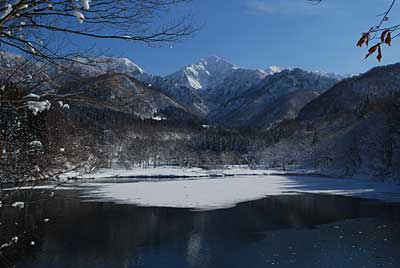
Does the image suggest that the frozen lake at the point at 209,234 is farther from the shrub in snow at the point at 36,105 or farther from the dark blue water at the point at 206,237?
the shrub in snow at the point at 36,105

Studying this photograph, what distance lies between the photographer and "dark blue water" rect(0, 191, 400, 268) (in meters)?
12.8

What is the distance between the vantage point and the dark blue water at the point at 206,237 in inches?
504

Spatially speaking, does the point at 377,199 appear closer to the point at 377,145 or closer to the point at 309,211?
the point at 309,211

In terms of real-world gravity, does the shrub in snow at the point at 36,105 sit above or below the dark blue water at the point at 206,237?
above

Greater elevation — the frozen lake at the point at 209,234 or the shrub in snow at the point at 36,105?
the shrub in snow at the point at 36,105

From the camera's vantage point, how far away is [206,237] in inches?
638

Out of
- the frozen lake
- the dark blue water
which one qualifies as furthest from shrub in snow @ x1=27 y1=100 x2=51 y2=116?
the dark blue water

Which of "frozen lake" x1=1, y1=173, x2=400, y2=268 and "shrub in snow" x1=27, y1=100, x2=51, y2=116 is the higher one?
"shrub in snow" x1=27, y1=100, x2=51, y2=116

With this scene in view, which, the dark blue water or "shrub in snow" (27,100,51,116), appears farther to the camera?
the dark blue water

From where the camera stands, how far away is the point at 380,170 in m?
50.1

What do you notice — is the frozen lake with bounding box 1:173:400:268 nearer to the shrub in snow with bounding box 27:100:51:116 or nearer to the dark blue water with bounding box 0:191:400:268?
the dark blue water with bounding box 0:191:400:268

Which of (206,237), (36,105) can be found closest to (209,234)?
(206,237)

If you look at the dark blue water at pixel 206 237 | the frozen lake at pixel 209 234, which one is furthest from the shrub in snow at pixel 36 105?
the dark blue water at pixel 206 237

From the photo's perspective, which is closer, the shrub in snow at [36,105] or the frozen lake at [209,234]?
the shrub in snow at [36,105]
